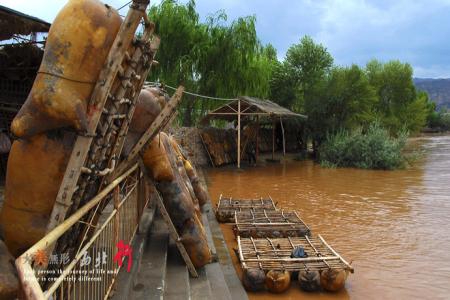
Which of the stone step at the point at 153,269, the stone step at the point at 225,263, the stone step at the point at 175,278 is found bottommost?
the stone step at the point at 225,263

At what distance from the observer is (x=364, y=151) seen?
21.0m

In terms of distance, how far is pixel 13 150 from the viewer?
2818 mm

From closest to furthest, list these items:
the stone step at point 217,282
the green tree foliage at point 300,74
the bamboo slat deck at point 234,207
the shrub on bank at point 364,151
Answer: the stone step at point 217,282, the bamboo slat deck at point 234,207, the shrub on bank at point 364,151, the green tree foliage at point 300,74

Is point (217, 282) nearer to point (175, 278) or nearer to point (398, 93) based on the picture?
point (175, 278)

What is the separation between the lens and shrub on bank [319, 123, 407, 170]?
66.8ft

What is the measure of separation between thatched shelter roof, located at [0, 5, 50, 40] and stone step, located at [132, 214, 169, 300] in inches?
176

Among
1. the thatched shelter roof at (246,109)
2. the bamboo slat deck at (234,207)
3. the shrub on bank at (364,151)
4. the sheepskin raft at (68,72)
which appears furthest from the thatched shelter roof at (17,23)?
the shrub on bank at (364,151)

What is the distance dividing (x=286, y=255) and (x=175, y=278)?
212 centimetres

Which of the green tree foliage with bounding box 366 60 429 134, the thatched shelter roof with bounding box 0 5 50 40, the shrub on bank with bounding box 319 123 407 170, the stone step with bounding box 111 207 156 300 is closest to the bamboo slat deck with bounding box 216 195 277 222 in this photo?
the stone step with bounding box 111 207 156 300

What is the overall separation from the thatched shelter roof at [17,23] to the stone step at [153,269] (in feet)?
14.7

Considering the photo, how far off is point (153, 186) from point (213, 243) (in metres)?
2.67

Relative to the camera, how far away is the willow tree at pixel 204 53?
20875mm

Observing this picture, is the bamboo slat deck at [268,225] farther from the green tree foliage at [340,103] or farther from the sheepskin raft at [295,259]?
the green tree foliage at [340,103]

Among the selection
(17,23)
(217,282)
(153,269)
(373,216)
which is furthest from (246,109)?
(153,269)
